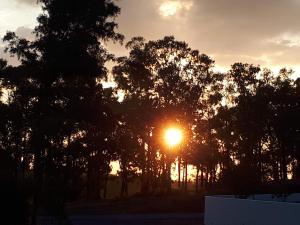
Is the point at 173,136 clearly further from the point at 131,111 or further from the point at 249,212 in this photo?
the point at 249,212

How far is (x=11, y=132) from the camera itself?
1395 inches

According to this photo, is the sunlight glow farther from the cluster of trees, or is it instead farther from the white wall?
the white wall

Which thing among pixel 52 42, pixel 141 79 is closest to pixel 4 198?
pixel 52 42

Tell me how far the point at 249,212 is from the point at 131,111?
121 ft

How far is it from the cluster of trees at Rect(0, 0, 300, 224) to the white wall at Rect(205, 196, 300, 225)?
7666 millimetres

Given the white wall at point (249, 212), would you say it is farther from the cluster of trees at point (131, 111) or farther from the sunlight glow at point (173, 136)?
the sunlight glow at point (173, 136)

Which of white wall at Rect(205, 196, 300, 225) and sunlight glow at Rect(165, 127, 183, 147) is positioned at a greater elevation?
sunlight glow at Rect(165, 127, 183, 147)

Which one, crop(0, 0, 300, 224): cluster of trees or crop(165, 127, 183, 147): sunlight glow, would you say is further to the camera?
crop(165, 127, 183, 147): sunlight glow

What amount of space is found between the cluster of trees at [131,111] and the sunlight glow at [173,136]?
712 mm

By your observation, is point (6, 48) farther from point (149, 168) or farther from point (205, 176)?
point (205, 176)

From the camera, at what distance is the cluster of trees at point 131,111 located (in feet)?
101

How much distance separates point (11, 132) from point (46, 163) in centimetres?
478

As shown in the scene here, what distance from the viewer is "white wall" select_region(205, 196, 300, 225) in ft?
68.1

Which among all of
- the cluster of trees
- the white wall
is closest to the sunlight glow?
the cluster of trees
